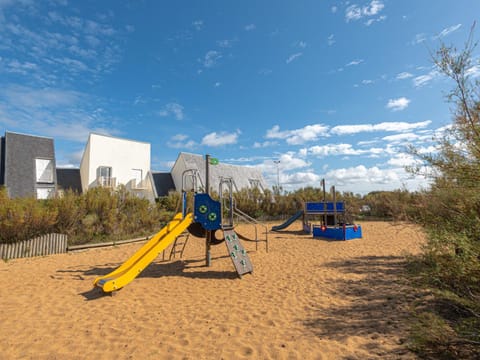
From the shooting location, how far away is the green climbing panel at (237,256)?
19.8 ft

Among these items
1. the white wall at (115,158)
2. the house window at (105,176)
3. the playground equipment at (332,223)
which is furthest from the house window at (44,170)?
the playground equipment at (332,223)

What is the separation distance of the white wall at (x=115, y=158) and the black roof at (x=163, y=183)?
3.22 ft

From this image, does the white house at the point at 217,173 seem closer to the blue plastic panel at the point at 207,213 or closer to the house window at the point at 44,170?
the house window at the point at 44,170

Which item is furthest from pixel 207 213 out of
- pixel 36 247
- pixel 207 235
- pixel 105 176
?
pixel 105 176

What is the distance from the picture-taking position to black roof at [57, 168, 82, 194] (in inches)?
758

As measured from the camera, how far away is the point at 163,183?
76.6 ft

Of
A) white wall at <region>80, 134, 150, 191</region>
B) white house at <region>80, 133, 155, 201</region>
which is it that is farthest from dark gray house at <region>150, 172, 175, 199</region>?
white wall at <region>80, 134, 150, 191</region>

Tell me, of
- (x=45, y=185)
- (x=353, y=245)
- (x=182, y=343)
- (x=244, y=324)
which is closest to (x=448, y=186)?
(x=244, y=324)

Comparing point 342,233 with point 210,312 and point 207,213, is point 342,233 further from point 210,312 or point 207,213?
point 210,312

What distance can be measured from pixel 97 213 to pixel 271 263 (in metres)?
8.07

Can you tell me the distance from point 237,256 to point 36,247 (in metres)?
7.02

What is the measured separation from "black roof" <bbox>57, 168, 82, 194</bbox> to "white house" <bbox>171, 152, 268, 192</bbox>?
7.78 meters

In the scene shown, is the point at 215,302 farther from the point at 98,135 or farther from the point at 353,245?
the point at 98,135

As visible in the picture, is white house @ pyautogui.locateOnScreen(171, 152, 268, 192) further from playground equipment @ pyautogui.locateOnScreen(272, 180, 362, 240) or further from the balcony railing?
playground equipment @ pyautogui.locateOnScreen(272, 180, 362, 240)
